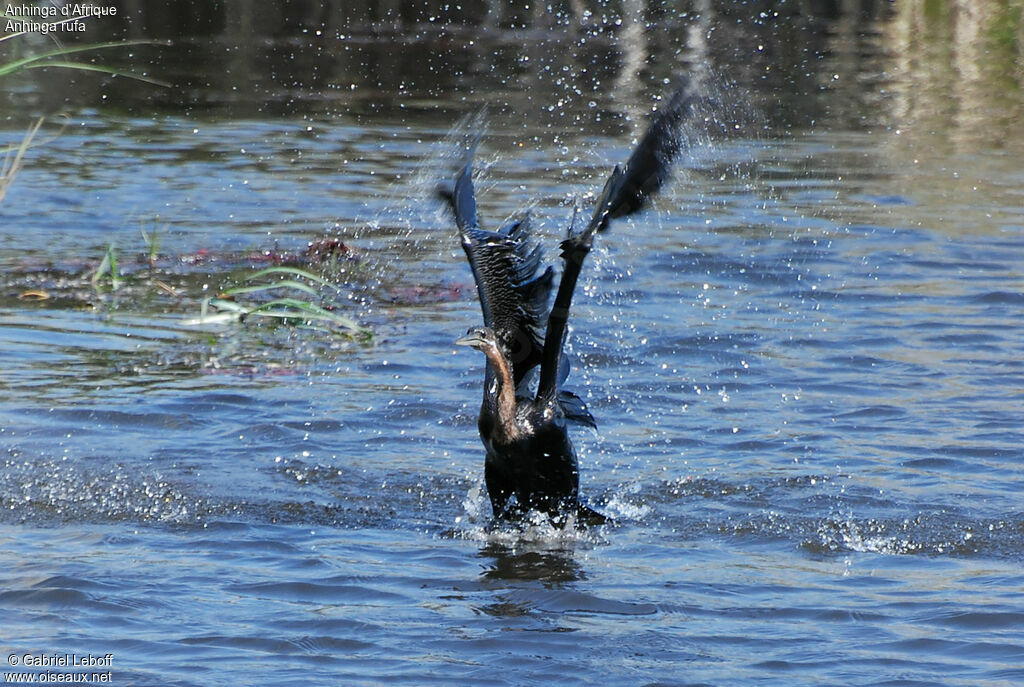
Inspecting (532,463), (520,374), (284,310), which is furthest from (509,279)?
(284,310)

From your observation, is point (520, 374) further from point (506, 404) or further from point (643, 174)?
point (643, 174)

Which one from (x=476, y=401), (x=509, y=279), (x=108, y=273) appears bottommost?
(x=476, y=401)

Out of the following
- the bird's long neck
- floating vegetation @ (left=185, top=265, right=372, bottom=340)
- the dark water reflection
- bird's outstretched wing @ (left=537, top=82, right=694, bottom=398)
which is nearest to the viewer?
the dark water reflection

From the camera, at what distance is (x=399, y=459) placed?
21.4 ft

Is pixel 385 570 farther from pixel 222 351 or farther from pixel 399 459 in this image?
pixel 222 351

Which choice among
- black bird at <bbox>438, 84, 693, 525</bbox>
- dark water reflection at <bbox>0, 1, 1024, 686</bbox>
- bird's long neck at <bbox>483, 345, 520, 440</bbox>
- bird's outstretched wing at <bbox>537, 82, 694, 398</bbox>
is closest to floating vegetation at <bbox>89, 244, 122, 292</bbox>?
dark water reflection at <bbox>0, 1, 1024, 686</bbox>

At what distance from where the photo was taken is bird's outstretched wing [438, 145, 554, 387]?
5574 mm

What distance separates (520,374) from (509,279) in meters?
0.42

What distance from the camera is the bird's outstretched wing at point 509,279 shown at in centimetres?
557

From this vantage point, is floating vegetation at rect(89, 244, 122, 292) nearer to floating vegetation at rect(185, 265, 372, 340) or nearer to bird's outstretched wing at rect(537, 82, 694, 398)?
floating vegetation at rect(185, 265, 372, 340)

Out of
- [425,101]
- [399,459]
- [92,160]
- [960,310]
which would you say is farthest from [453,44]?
[399,459]

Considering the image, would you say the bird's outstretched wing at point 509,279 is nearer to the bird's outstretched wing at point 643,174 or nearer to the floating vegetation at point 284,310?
the bird's outstretched wing at point 643,174

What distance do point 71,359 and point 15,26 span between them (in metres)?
2.42

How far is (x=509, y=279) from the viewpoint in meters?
5.60
